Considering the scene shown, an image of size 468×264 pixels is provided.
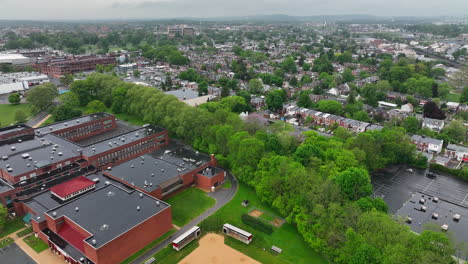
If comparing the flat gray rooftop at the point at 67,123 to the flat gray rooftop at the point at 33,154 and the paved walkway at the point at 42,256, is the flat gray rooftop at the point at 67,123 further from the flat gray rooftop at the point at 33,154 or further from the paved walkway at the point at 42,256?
the paved walkway at the point at 42,256

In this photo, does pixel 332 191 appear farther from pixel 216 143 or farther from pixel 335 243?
pixel 216 143

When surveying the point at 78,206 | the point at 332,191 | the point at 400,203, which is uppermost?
the point at 332,191

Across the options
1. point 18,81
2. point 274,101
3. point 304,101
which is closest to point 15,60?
point 18,81

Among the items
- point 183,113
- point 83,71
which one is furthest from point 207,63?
point 183,113

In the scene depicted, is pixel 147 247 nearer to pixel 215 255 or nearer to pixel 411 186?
pixel 215 255

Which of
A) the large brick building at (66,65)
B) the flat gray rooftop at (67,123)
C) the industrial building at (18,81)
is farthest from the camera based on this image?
the large brick building at (66,65)

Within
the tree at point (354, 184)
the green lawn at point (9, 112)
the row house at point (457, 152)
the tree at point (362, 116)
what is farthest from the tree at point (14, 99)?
the row house at point (457, 152)

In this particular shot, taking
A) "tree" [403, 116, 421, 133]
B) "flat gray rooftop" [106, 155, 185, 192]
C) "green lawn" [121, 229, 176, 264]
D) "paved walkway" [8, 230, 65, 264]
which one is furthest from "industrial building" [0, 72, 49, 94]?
"tree" [403, 116, 421, 133]
